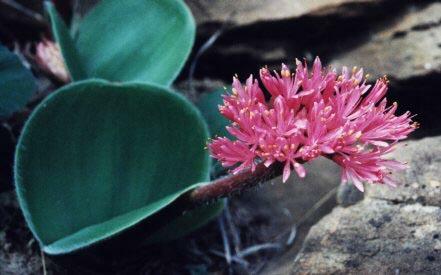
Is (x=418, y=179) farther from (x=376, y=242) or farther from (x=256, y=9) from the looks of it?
(x=256, y=9)

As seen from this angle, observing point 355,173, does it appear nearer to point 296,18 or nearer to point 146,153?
point 146,153

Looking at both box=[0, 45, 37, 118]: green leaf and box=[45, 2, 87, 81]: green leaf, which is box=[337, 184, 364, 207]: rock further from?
box=[0, 45, 37, 118]: green leaf

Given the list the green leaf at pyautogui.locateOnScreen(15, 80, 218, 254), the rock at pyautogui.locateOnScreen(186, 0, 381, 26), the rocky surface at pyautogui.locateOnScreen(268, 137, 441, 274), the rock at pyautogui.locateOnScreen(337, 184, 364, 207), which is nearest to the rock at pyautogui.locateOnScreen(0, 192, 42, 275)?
the green leaf at pyautogui.locateOnScreen(15, 80, 218, 254)

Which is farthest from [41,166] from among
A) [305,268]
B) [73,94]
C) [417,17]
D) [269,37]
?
[417,17]

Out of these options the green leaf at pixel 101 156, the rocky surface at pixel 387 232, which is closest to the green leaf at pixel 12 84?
the green leaf at pixel 101 156

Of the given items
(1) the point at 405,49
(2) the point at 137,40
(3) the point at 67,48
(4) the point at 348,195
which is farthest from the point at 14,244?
(1) the point at 405,49
